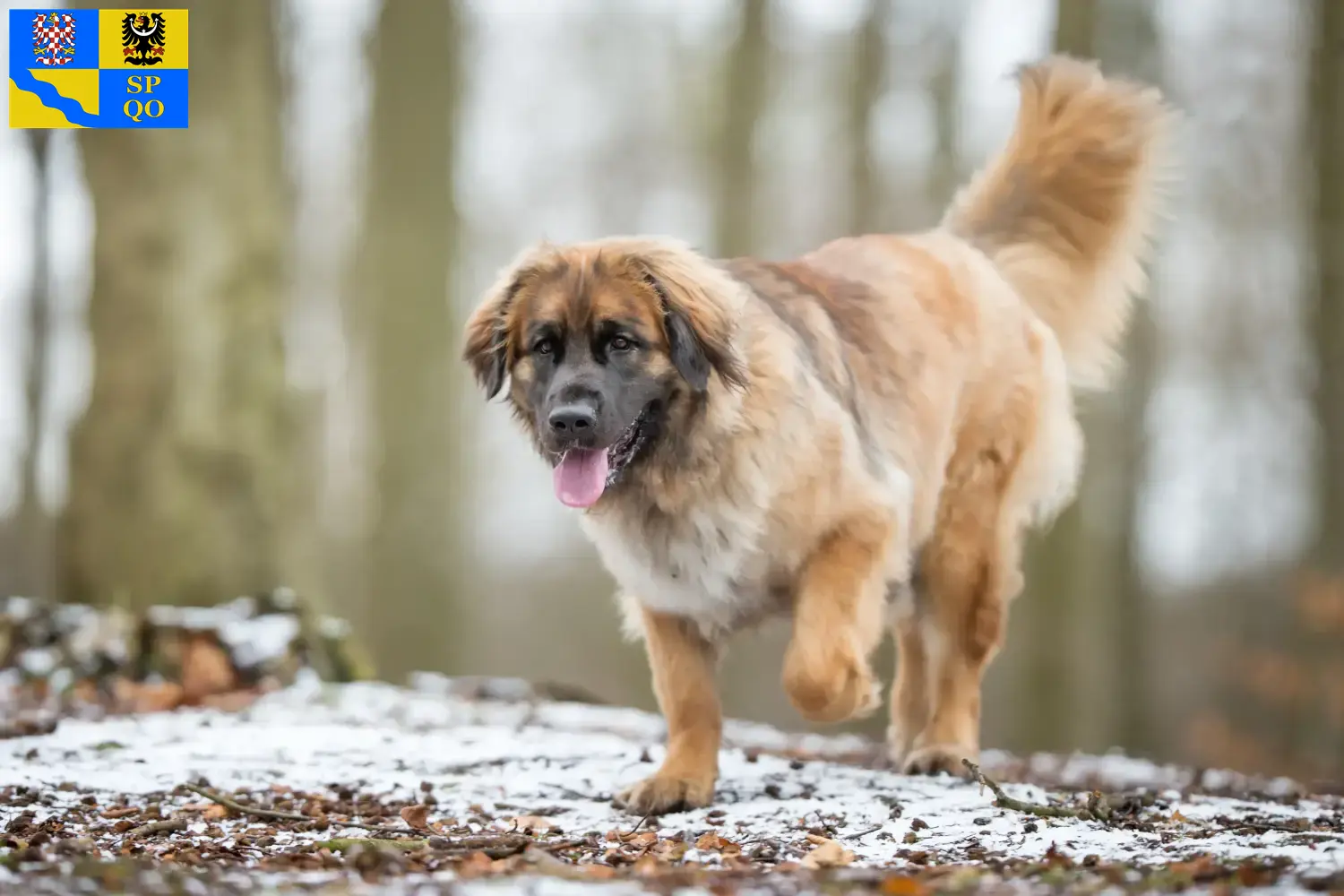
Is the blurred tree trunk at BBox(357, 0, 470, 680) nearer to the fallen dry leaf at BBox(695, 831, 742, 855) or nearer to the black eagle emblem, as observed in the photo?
the black eagle emblem

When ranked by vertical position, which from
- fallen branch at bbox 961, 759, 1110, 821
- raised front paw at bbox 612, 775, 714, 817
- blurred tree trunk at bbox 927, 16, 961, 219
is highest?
blurred tree trunk at bbox 927, 16, 961, 219

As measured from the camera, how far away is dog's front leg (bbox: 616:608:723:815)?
14.6ft

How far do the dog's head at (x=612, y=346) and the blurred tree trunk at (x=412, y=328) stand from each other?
743cm

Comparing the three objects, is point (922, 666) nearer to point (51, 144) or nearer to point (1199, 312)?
point (51, 144)

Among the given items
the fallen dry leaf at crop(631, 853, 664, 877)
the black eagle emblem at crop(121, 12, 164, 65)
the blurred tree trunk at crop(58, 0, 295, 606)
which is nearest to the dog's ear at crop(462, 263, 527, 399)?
the fallen dry leaf at crop(631, 853, 664, 877)

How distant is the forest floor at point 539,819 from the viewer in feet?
9.30

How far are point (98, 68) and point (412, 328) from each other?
5.77 metres

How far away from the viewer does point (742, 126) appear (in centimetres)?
1323

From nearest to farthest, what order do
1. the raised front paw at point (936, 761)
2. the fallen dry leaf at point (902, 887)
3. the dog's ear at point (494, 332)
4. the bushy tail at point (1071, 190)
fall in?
the fallen dry leaf at point (902, 887) → the dog's ear at point (494, 332) → the raised front paw at point (936, 761) → the bushy tail at point (1071, 190)

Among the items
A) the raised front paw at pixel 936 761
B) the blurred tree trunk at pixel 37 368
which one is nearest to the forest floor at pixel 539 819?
the raised front paw at pixel 936 761

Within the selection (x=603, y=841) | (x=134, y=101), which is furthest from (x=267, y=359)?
(x=603, y=841)

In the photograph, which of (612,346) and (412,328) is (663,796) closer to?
(612,346)

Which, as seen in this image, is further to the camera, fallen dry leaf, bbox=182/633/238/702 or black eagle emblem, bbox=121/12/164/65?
black eagle emblem, bbox=121/12/164/65

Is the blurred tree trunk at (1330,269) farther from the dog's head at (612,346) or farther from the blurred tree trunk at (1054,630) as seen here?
the dog's head at (612,346)
